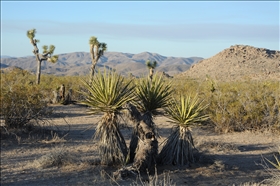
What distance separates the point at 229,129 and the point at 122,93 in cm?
748

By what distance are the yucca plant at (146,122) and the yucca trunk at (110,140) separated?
375 millimetres

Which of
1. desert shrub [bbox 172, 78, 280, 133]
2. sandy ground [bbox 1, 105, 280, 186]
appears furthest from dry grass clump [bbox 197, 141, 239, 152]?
desert shrub [bbox 172, 78, 280, 133]

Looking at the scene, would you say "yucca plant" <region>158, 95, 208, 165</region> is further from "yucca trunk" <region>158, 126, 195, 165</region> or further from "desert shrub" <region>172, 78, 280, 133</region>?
"desert shrub" <region>172, 78, 280, 133</region>

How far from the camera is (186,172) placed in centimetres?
833

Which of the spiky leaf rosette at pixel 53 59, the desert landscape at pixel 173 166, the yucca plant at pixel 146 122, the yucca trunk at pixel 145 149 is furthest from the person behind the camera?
the spiky leaf rosette at pixel 53 59

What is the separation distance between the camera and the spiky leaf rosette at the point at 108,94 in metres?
8.15

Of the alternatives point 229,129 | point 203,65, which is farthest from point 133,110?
point 203,65

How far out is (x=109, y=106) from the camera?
8211 millimetres

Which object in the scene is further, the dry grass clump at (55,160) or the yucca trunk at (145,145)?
the dry grass clump at (55,160)

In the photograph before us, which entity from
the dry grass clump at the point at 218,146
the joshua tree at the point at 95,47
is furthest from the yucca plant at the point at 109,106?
the joshua tree at the point at 95,47

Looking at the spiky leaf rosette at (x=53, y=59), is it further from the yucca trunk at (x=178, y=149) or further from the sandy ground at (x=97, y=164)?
the yucca trunk at (x=178, y=149)

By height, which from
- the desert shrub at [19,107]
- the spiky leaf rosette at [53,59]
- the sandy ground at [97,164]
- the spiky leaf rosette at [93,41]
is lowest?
the sandy ground at [97,164]

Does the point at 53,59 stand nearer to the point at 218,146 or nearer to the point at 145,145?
the point at 218,146

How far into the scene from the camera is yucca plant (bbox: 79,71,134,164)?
322 inches
